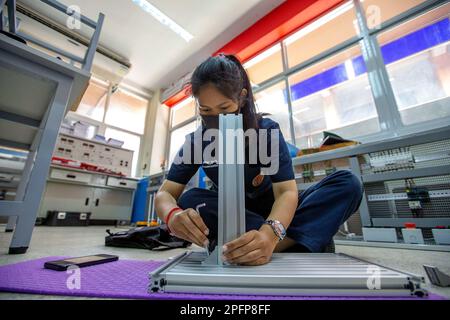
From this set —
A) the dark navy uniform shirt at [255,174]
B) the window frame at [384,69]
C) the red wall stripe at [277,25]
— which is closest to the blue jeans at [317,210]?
the dark navy uniform shirt at [255,174]

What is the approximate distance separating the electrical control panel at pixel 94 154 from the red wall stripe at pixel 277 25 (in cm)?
169

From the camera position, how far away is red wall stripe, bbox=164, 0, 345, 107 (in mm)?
2701

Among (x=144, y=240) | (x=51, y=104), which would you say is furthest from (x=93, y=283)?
(x=51, y=104)

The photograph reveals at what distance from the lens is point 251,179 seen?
0.79 m

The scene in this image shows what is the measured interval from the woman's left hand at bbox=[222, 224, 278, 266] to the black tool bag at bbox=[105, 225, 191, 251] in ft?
2.51

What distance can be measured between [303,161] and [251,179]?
1.12 m

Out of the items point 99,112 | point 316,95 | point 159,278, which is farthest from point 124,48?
point 159,278

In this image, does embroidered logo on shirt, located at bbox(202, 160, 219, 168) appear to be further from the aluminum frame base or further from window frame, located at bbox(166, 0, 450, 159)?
window frame, located at bbox(166, 0, 450, 159)

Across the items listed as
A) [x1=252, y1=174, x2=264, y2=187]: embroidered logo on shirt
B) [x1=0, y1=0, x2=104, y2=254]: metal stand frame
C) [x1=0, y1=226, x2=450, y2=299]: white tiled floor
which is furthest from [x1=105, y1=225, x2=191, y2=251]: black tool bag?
[x1=252, y1=174, x2=264, y2=187]: embroidered logo on shirt

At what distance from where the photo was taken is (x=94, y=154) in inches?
128

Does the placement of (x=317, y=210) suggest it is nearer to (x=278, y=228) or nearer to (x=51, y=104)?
(x=278, y=228)
